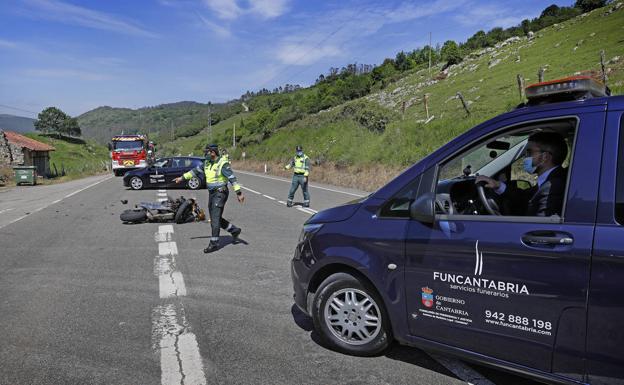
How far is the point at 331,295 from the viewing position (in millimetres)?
3764

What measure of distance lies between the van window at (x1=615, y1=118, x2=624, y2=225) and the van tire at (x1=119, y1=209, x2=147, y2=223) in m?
10.1

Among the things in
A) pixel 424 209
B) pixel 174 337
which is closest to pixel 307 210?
pixel 174 337

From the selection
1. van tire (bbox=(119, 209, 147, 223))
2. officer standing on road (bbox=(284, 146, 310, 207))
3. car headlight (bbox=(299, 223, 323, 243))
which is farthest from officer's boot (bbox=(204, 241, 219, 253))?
officer standing on road (bbox=(284, 146, 310, 207))

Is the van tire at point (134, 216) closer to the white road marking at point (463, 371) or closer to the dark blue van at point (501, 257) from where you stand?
the dark blue van at point (501, 257)

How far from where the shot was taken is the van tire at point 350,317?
3.56 metres

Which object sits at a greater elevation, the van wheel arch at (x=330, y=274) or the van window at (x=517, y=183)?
the van window at (x=517, y=183)

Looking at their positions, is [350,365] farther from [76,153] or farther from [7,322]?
[76,153]

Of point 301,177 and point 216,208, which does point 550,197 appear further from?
point 301,177

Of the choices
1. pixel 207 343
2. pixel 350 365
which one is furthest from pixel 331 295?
pixel 207 343

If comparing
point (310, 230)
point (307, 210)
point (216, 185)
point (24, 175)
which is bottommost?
point (307, 210)

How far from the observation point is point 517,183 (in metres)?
4.12

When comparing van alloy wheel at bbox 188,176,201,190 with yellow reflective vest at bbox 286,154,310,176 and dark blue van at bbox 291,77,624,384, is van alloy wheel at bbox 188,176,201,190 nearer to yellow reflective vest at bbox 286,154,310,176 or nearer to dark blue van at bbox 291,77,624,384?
yellow reflective vest at bbox 286,154,310,176

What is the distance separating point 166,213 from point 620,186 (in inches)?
400

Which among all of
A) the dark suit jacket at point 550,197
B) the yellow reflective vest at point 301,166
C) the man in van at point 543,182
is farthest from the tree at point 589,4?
the dark suit jacket at point 550,197
